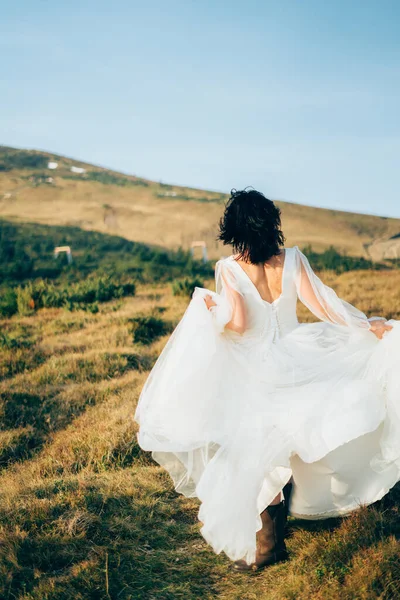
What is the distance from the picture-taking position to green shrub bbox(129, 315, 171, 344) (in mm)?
9719

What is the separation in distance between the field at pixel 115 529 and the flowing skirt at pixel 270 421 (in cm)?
29

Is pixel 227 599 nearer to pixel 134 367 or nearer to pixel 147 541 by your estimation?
pixel 147 541

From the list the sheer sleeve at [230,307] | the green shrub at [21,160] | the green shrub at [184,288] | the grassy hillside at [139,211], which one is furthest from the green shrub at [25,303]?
the green shrub at [21,160]

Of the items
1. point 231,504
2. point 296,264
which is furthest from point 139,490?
point 296,264

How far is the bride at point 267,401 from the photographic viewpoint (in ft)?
10.4

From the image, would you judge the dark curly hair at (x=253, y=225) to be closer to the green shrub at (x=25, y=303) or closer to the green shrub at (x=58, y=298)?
the green shrub at (x=58, y=298)

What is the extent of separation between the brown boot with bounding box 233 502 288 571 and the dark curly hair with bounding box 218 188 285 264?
1.56 metres

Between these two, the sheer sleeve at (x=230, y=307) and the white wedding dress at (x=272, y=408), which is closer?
the white wedding dress at (x=272, y=408)

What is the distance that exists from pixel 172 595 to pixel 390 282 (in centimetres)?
1256

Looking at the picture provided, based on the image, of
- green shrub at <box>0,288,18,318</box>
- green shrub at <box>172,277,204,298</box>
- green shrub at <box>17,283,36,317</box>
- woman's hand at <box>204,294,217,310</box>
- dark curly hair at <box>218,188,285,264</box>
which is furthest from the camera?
green shrub at <box>172,277,204,298</box>

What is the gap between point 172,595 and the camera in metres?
3.19

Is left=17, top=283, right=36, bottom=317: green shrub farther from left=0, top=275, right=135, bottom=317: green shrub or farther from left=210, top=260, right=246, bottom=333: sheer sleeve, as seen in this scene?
left=210, top=260, right=246, bottom=333: sheer sleeve

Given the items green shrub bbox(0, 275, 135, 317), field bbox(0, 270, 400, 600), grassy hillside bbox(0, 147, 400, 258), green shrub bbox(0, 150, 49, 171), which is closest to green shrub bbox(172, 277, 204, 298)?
green shrub bbox(0, 275, 135, 317)

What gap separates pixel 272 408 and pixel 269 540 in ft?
2.57
